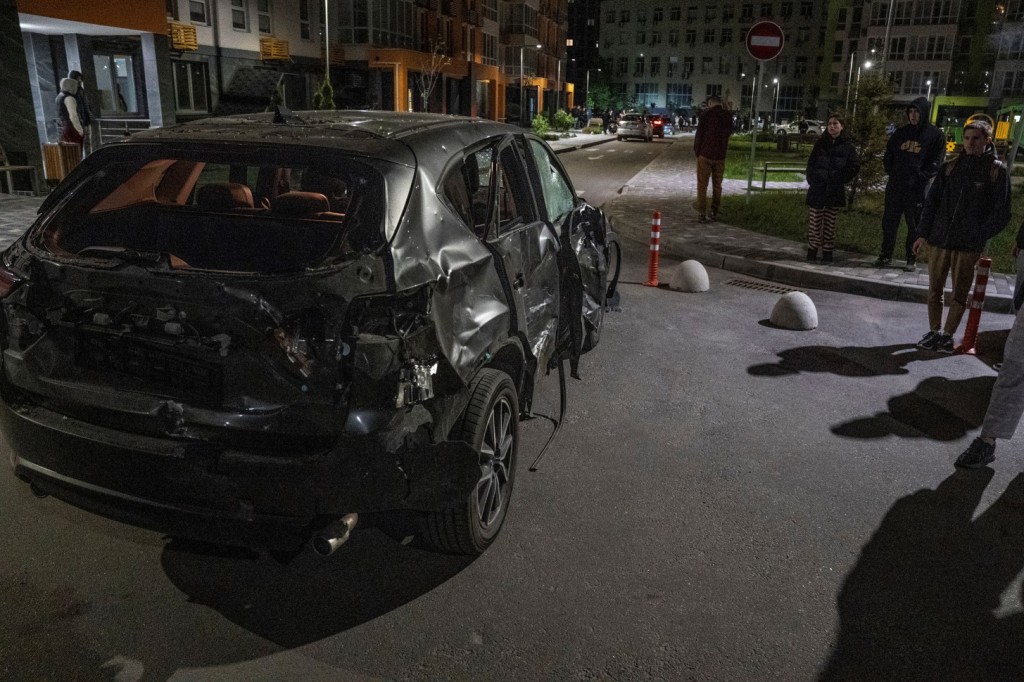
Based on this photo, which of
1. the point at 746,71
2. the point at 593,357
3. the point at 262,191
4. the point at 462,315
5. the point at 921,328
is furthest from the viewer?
the point at 746,71

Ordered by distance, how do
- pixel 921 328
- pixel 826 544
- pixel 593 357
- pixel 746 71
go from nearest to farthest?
1. pixel 826 544
2. pixel 593 357
3. pixel 921 328
4. pixel 746 71

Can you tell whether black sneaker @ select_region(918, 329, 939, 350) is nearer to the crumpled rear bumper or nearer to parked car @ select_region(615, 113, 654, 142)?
the crumpled rear bumper

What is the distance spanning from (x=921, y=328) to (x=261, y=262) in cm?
657

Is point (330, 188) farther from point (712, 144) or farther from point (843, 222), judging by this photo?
point (843, 222)

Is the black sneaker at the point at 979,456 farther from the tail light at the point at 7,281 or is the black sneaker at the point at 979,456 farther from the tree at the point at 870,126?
the tree at the point at 870,126

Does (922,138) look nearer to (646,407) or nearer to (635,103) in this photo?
(646,407)

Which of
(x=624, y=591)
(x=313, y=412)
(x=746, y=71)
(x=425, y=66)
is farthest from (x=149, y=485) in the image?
(x=746, y=71)

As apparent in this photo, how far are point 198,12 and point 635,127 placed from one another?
27.8m

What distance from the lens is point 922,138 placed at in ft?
29.5

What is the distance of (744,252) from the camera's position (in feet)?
35.4

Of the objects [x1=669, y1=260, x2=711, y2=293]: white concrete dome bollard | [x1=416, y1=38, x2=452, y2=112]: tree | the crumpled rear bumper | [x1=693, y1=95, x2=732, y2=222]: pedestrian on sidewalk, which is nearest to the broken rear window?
the crumpled rear bumper

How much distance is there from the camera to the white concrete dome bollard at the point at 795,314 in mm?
7422

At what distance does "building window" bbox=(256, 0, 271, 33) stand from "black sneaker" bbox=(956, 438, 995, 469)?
33408 mm

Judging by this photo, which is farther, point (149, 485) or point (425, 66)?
point (425, 66)
